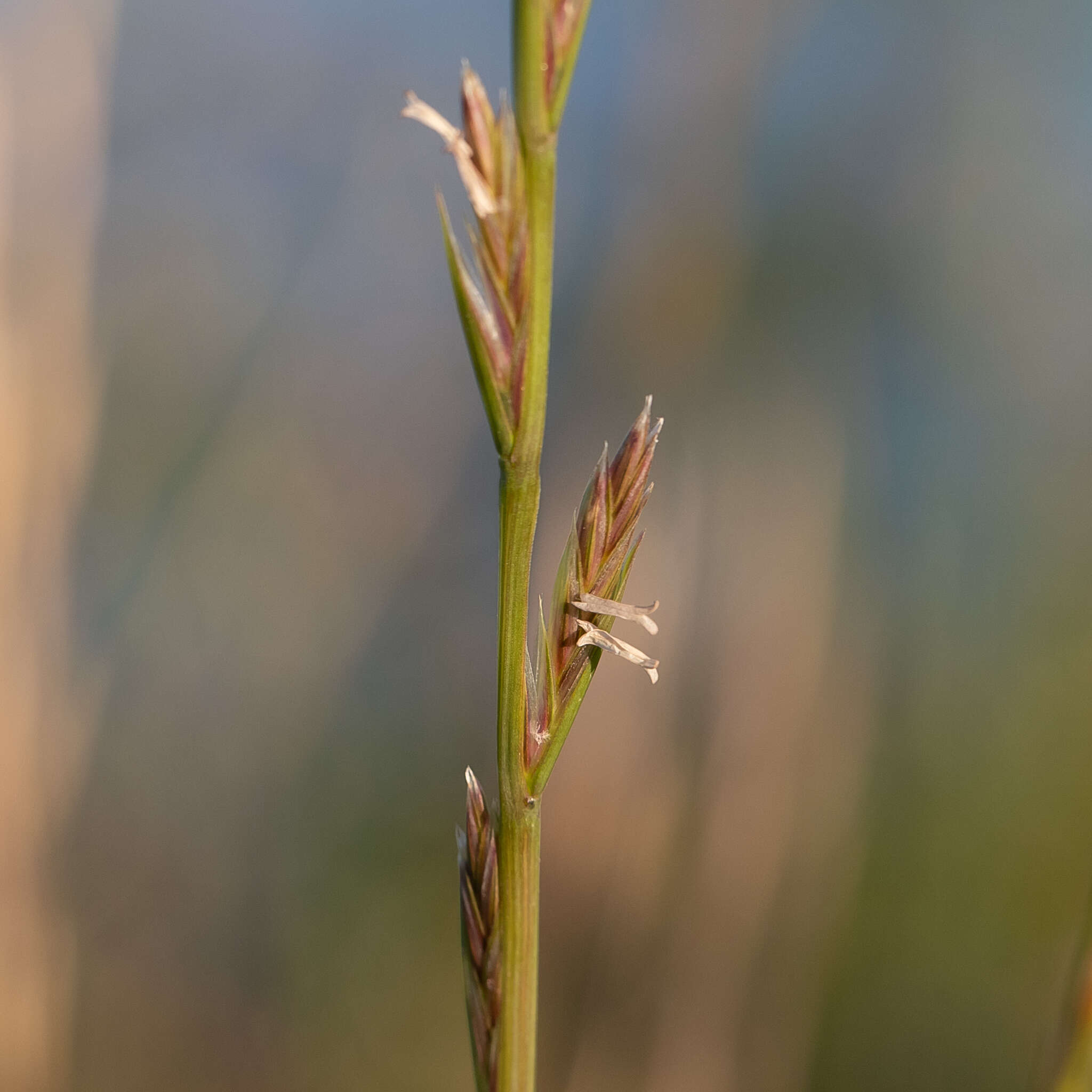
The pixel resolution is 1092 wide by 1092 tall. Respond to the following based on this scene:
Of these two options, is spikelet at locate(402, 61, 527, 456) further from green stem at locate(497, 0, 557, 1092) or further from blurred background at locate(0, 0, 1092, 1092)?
blurred background at locate(0, 0, 1092, 1092)

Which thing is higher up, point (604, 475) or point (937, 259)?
point (937, 259)

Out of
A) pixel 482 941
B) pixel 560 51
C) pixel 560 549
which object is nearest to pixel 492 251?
pixel 560 51

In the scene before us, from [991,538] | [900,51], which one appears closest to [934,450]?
[991,538]

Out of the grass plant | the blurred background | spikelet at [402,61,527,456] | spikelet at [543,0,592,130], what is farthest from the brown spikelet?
the blurred background

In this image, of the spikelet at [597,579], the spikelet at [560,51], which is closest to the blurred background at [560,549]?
the spikelet at [597,579]

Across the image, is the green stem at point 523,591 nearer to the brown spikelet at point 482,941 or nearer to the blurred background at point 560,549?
the brown spikelet at point 482,941

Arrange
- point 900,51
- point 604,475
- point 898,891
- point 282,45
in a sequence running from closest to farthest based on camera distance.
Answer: point 604,475 → point 898,891 → point 900,51 → point 282,45

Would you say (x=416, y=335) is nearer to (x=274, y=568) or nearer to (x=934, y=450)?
(x=274, y=568)

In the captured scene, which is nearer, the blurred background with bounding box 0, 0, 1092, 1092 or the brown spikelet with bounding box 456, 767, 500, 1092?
the brown spikelet with bounding box 456, 767, 500, 1092
